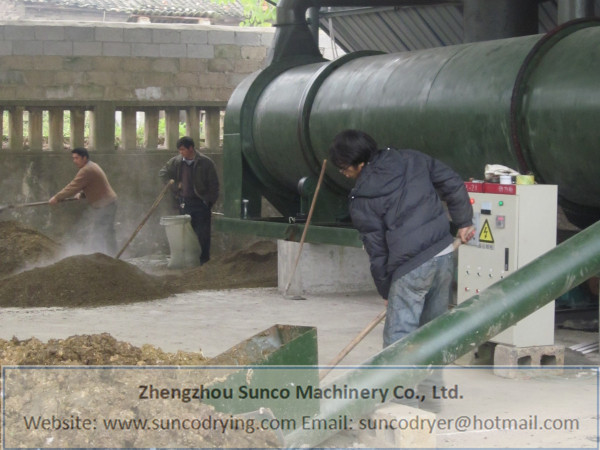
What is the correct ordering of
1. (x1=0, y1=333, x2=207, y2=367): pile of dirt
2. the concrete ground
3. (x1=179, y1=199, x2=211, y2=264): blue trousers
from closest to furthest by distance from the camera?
(x1=0, y1=333, x2=207, y2=367): pile of dirt < the concrete ground < (x1=179, y1=199, x2=211, y2=264): blue trousers

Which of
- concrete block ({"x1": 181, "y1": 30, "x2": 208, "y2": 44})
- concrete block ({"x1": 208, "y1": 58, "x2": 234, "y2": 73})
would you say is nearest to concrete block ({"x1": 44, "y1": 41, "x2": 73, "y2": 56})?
concrete block ({"x1": 181, "y1": 30, "x2": 208, "y2": 44})

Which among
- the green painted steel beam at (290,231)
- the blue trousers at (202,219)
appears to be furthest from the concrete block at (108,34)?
the green painted steel beam at (290,231)

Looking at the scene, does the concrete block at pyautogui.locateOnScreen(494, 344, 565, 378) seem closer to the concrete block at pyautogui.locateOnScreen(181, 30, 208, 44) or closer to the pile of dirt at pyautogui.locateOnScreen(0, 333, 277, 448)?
the pile of dirt at pyautogui.locateOnScreen(0, 333, 277, 448)

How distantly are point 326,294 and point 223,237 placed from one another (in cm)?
387

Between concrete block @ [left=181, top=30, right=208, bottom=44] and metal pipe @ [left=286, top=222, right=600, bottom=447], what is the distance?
32.3 feet

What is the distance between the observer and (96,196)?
504 inches

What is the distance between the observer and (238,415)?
485 centimetres

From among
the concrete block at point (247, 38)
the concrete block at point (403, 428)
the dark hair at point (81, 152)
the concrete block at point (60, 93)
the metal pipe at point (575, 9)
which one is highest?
the metal pipe at point (575, 9)

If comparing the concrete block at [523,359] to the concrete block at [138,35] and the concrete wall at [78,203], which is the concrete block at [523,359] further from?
the concrete block at [138,35]

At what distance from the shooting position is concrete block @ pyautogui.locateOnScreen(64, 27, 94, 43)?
1372 centimetres

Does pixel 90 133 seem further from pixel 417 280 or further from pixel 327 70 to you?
pixel 417 280

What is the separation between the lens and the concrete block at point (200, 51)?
14.3 m

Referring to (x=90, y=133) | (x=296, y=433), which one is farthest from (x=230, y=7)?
(x=296, y=433)

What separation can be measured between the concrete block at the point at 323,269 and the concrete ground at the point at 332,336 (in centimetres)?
16
